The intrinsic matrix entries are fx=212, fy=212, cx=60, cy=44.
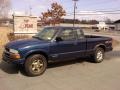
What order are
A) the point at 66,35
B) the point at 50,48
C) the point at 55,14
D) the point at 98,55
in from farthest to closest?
the point at 55,14
the point at 98,55
the point at 66,35
the point at 50,48

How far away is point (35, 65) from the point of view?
777cm

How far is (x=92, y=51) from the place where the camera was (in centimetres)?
1000

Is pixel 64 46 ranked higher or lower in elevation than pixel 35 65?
higher

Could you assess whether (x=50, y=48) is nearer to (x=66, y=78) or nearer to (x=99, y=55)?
(x=66, y=78)

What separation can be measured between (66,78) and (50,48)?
1.39 meters

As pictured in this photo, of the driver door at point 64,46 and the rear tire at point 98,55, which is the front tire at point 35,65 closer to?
the driver door at point 64,46

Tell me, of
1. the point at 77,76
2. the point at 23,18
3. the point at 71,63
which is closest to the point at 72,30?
the point at 71,63

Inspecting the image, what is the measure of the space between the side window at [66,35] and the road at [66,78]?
125 cm

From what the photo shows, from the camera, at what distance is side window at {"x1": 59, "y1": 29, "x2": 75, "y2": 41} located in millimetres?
8744

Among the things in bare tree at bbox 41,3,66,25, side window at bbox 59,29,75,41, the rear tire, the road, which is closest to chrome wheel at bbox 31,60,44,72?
the road

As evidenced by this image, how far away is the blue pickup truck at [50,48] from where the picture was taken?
7555mm

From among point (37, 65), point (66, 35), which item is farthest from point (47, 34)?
point (37, 65)

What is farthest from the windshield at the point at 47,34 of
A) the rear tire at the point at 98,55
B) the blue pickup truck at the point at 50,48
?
the rear tire at the point at 98,55

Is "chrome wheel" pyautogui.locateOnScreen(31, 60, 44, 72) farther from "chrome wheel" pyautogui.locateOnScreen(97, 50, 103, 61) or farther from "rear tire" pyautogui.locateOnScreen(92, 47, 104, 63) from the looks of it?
"chrome wheel" pyautogui.locateOnScreen(97, 50, 103, 61)
